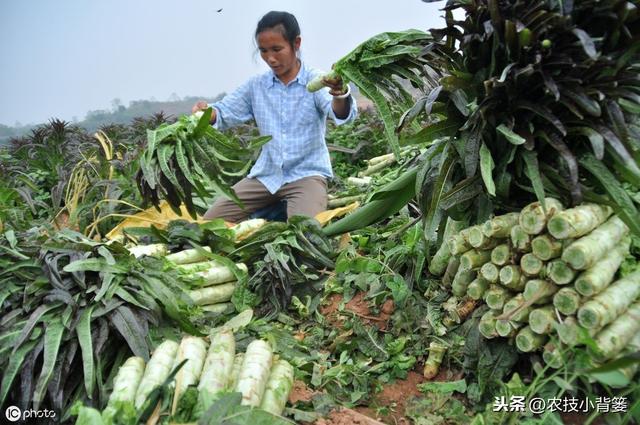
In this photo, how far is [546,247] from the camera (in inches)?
78.2

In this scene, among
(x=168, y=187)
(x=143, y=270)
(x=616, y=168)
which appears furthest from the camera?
(x=168, y=187)

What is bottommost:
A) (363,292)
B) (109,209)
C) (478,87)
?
(363,292)

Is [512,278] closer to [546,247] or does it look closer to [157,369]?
[546,247]

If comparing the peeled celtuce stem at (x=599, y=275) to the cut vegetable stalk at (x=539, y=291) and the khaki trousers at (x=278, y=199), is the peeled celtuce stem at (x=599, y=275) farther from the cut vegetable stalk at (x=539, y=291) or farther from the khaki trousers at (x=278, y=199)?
the khaki trousers at (x=278, y=199)

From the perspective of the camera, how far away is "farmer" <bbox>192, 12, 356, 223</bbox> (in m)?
3.96

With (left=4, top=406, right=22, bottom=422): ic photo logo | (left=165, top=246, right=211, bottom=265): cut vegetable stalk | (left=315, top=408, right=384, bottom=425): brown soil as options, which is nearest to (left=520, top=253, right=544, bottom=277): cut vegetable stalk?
(left=315, top=408, right=384, bottom=425): brown soil

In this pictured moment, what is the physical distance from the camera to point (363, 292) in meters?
2.89

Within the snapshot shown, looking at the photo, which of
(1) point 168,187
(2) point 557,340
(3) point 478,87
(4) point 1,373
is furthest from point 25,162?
(2) point 557,340

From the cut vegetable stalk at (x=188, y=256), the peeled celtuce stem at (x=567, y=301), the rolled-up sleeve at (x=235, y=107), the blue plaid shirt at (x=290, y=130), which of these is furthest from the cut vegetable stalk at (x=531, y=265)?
the rolled-up sleeve at (x=235, y=107)

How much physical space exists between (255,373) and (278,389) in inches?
4.0

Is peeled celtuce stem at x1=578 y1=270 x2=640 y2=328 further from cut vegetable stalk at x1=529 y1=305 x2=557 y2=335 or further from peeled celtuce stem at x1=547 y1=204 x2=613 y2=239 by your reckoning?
peeled celtuce stem at x1=547 y1=204 x2=613 y2=239

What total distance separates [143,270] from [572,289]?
71.1 inches

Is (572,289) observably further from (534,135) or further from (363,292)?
(363,292)

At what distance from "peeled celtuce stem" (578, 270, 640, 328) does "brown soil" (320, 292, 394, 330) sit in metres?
0.98
